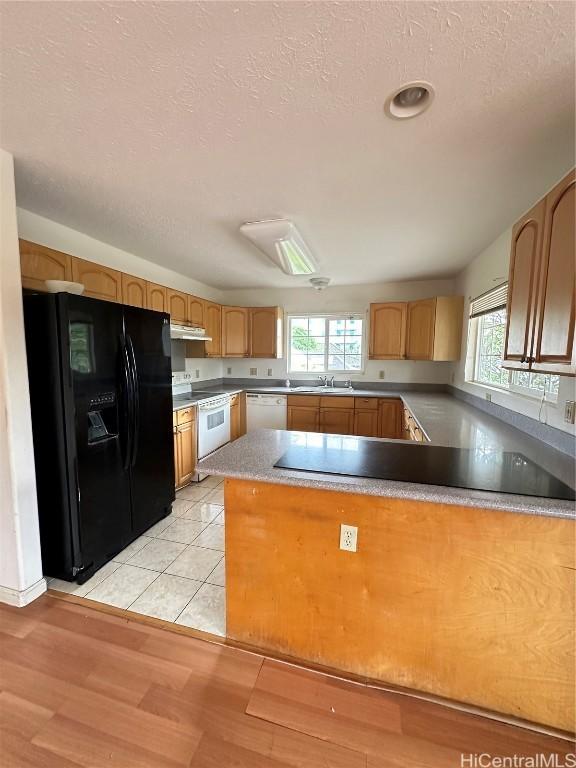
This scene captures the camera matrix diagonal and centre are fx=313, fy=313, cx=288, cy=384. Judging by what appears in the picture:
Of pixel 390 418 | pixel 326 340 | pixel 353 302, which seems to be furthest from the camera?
pixel 326 340

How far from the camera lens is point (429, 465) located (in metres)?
1.43

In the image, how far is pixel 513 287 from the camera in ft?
5.42

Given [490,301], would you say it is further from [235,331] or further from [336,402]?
[235,331]

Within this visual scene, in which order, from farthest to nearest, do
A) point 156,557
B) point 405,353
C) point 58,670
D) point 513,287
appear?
point 405,353
point 156,557
point 513,287
point 58,670

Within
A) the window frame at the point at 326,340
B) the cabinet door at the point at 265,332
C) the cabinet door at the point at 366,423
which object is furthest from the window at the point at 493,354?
the cabinet door at the point at 265,332

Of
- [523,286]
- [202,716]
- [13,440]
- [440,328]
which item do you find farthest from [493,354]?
[13,440]

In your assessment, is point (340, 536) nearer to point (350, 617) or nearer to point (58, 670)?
point (350, 617)

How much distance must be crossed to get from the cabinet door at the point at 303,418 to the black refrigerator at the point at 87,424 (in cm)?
226

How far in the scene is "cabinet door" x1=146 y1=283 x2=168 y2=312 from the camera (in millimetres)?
3010

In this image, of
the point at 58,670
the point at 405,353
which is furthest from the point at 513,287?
the point at 58,670

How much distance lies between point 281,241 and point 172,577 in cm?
249

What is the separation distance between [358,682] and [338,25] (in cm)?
243

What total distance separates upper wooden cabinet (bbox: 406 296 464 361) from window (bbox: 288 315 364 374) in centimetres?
100
